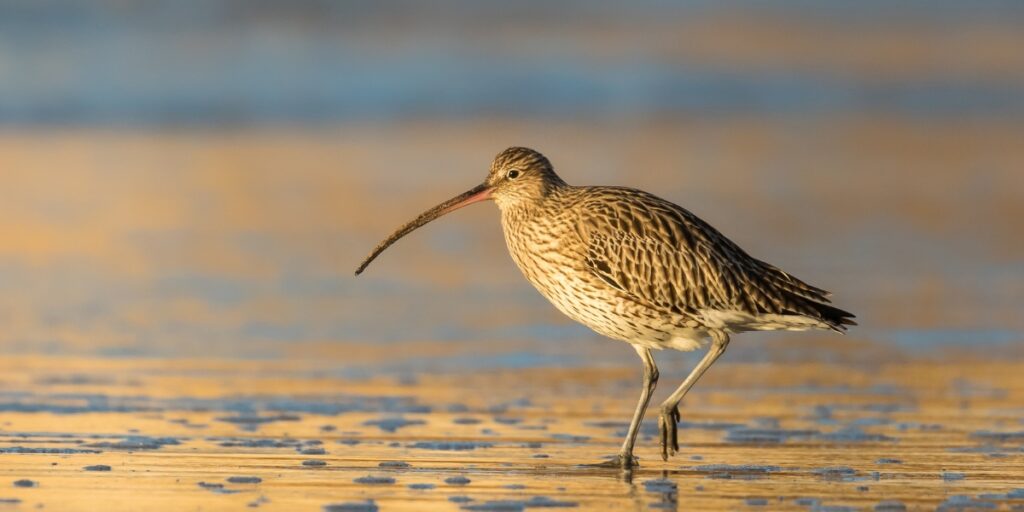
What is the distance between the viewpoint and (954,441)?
9.16m

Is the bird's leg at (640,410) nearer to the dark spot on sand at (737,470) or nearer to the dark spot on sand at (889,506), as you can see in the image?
the dark spot on sand at (737,470)

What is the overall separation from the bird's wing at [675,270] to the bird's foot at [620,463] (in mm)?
889

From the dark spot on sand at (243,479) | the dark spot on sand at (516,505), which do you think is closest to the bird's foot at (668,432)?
the dark spot on sand at (516,505)

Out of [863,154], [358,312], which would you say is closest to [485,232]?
[358,312]

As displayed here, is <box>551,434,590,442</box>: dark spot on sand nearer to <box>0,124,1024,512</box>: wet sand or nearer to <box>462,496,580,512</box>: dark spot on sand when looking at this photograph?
<box>0,124,1024,512</box>: wet sand

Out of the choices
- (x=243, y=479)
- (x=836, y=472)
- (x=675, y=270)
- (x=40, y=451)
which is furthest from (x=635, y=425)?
(x=40, y=451)

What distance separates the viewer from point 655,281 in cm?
930

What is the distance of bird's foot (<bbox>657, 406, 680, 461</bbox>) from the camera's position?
8.87 metres

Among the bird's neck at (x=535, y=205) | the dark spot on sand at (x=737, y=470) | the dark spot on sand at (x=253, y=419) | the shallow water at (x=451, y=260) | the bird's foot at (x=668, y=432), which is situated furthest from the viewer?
the bird's neck at (x=535, y=205)

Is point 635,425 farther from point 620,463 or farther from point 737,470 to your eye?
point 737,470

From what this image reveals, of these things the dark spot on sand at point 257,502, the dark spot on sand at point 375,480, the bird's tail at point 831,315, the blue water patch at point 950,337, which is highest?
the blue water patch at point 950,337

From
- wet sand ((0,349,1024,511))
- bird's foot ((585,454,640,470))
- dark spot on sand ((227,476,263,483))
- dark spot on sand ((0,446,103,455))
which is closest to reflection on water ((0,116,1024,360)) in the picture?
wet sand ((0,349,1024,511))

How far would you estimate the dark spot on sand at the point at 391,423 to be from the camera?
9508mm

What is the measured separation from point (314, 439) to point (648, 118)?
18516 millimetres
